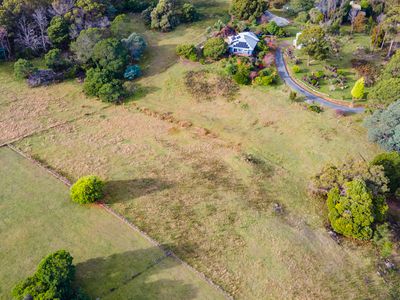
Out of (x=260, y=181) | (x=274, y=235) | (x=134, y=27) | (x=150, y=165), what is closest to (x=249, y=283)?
(x=274, y=235)

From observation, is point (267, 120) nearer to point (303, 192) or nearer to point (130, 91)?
point (303, 192)

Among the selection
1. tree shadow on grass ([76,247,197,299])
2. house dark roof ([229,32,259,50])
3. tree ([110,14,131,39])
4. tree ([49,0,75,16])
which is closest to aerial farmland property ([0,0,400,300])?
tree shadow on grass ([76,247,197,299])

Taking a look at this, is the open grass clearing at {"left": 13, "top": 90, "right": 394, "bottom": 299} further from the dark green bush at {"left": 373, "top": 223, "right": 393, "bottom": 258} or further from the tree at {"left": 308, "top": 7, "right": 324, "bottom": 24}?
the tree at {"left": 308, "top": 7, "right": 324, "bottom": 24}

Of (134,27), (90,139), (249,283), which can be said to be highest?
(134,27)

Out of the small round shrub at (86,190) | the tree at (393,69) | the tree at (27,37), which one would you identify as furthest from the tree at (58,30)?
the tree at (393,69)

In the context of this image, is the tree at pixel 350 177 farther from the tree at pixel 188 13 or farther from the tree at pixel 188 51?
the tree at pixel 188 13

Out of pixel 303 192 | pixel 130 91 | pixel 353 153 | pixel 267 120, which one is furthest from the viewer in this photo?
pixel 130 91
